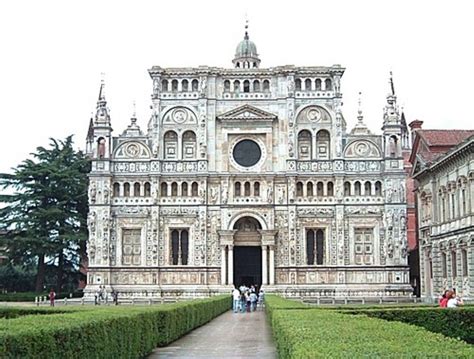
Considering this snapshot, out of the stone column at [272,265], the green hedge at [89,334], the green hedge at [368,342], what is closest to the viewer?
the green hedge at [368,342]

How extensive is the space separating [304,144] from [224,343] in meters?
41.9

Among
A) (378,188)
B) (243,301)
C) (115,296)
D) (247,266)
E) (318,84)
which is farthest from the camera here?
(247,266)

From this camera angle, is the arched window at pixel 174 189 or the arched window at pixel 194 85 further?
the arched window at pixel 194 85

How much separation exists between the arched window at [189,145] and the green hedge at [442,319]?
42954 mm

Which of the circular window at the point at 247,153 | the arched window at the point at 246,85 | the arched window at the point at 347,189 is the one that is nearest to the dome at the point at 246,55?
the arched window at the point at 246,85

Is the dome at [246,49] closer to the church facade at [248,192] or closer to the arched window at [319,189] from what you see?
the church facade at [248,192]

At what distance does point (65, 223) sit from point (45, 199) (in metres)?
3.02

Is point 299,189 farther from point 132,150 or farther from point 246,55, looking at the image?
point 246,55

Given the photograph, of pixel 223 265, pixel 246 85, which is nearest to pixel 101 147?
pixel 246 85

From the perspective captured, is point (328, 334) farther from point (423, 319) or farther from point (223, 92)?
point (223, 92)

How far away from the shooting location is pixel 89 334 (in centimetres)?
1678

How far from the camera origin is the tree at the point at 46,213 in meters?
71.7

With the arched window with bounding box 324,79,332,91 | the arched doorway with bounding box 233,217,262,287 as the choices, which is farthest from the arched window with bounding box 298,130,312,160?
the arched doorway with bounding box 233,217,262,287

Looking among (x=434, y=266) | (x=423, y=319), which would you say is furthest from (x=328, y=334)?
(x=434, y=266)
